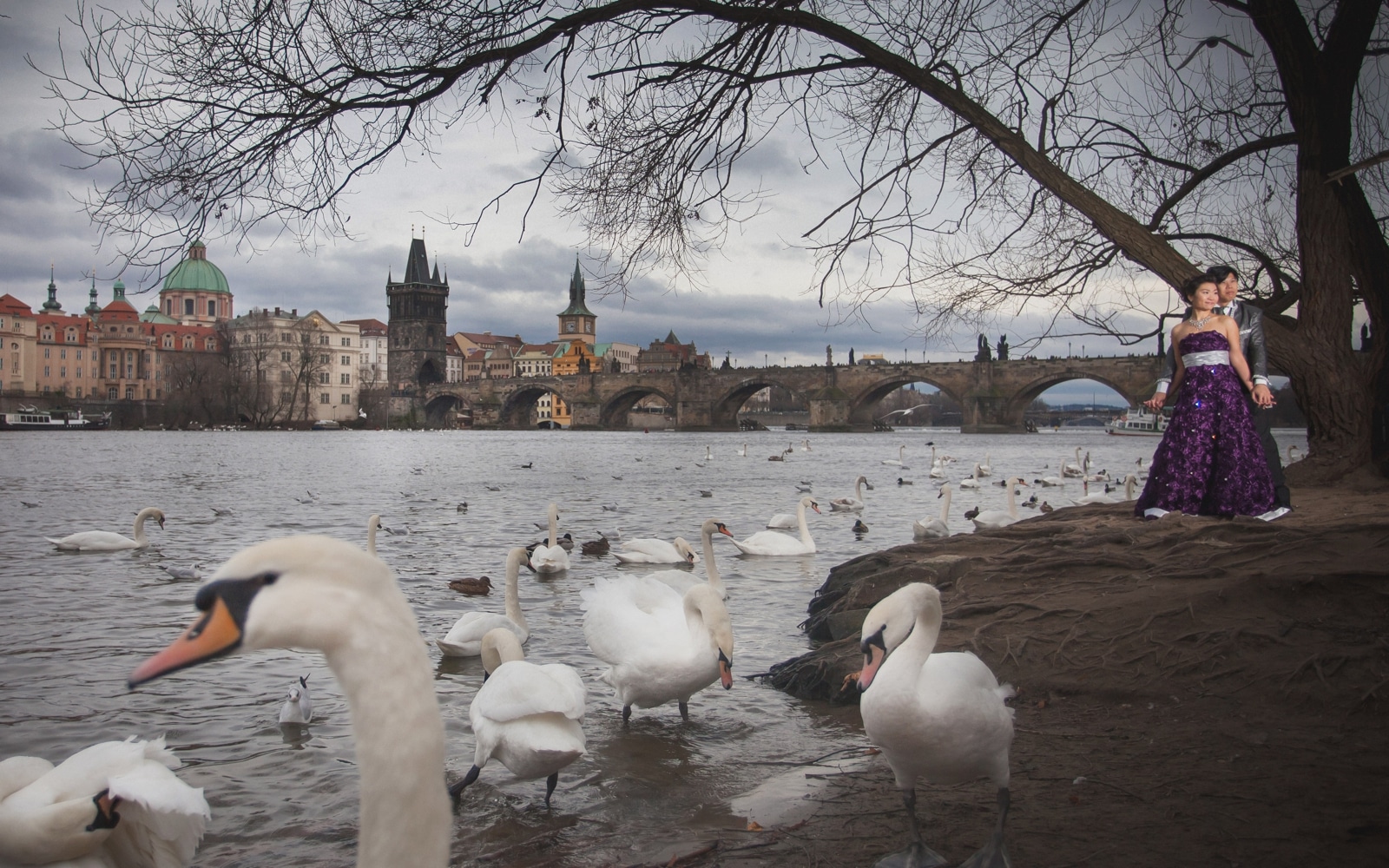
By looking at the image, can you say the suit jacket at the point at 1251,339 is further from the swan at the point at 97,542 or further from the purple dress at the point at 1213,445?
the swan at the point at 97,542

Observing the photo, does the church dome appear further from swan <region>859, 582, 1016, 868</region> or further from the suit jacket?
swan <region>859, 582, 1016, 868</region>

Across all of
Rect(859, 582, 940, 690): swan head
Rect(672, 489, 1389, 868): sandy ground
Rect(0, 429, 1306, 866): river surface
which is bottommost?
Rect(0, 429, 1306, 866): river surface

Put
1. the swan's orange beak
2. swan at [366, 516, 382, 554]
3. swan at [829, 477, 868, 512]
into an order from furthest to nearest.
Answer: swan at [829, 477, 868, 512] → swan at [366, 516, 382, 554] → the swan's orange beak

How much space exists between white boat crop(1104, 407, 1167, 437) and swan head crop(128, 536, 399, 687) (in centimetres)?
6571

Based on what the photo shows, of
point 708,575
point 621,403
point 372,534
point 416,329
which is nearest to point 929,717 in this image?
point 708,575

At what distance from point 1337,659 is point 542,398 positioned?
436 feet

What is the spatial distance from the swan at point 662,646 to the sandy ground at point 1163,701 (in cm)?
80

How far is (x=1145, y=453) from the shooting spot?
41500 mm

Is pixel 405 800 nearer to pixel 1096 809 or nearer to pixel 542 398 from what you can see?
pixel 1096 809

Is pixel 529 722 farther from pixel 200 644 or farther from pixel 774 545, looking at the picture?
pixel 774 545

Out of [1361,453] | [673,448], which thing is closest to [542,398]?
[673,448]

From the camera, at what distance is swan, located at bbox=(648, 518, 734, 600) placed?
Result: 5.41m

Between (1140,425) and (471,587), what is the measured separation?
71031 mm

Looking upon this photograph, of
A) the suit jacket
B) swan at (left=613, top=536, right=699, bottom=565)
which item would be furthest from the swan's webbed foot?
swan at (left=613, top=536, right=699, bottom=565)
